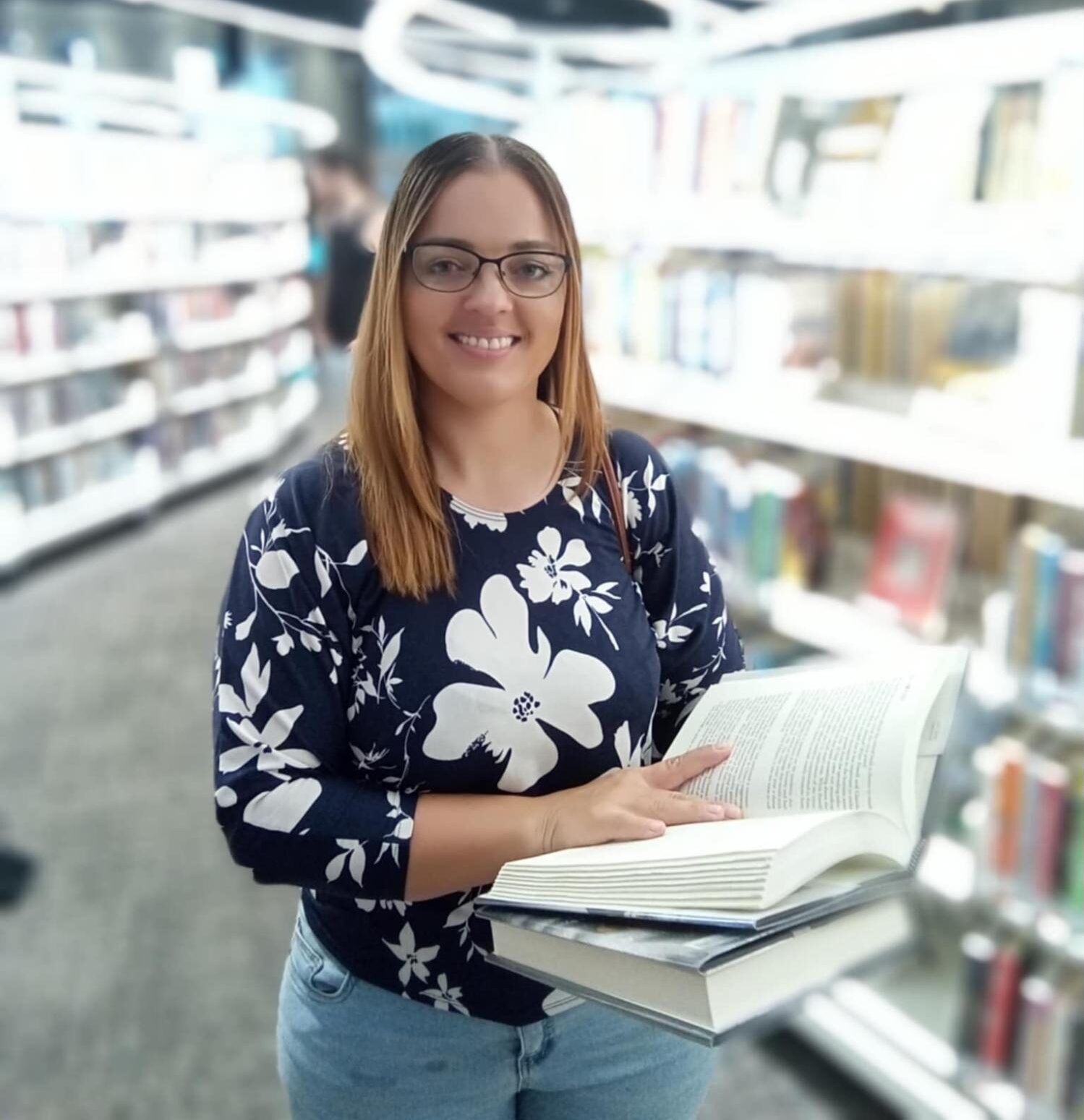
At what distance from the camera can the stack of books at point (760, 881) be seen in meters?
0.65

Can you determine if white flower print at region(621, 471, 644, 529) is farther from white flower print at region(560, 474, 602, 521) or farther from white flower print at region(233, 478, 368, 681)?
white flower print at region(233, 478, 368, 681)

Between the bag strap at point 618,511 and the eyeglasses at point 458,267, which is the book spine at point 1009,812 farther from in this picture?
the eyeglasses at point 458,267

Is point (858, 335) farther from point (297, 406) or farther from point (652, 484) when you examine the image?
point (297, 406)

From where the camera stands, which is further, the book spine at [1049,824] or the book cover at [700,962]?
the book spine at [1049,824]

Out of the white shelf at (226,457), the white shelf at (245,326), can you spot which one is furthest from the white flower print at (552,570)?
the white shelf at (245,326)

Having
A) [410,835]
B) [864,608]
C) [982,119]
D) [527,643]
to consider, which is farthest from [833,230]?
[410,835]

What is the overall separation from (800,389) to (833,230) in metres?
0.34

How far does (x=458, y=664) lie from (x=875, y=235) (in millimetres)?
1453

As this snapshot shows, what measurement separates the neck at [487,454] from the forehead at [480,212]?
126mm

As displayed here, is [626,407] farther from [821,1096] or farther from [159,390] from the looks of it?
[159,390]

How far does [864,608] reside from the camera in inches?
87.2

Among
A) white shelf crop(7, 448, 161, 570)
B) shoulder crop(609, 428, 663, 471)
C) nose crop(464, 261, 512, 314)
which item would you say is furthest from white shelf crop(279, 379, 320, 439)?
nose crop(464, 261, 512, 314)

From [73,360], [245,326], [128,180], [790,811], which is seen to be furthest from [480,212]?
[245,326]

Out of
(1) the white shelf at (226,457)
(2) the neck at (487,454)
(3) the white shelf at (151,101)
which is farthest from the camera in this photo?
(1) the white shelf at (226,457)
